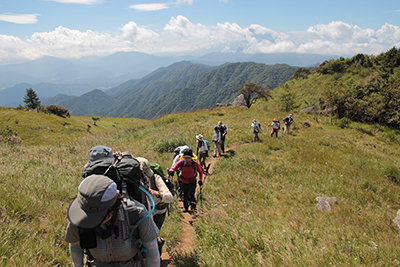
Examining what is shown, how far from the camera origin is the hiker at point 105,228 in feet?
6.35

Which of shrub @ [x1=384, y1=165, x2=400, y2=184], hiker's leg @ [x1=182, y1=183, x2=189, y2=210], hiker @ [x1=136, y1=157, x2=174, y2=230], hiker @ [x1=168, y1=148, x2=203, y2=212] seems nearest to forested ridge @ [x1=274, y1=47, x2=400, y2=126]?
shrub @ [x1=384, y1=165, x2=400, y2=184]

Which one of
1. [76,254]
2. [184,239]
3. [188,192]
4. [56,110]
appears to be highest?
[76,254]

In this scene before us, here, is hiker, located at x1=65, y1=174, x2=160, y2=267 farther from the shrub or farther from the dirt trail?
the shrub

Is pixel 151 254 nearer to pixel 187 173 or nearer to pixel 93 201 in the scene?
pixel 93 201

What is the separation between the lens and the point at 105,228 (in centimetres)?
215

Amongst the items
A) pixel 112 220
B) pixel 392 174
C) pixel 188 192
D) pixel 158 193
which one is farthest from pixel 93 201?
pixel 392 174

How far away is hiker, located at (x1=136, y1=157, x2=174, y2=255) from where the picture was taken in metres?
3.42

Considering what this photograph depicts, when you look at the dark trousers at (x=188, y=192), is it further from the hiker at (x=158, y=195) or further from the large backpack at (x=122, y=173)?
the large backpack at (x=122, y=173)

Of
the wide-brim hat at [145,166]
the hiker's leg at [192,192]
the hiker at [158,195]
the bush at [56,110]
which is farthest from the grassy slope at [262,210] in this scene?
the bush at [56,110]

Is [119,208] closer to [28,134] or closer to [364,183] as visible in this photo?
[364,183]

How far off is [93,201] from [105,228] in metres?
0.49

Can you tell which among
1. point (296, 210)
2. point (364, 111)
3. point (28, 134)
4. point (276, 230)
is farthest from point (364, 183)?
point (28, 134)

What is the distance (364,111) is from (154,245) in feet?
128

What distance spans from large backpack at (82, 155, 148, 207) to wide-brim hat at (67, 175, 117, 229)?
414 mm
